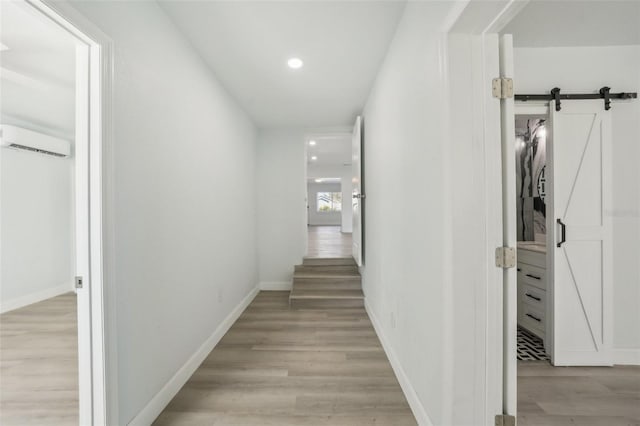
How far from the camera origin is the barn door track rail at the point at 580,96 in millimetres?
2238

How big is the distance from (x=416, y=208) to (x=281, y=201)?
121 inches

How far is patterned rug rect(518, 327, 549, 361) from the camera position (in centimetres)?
232

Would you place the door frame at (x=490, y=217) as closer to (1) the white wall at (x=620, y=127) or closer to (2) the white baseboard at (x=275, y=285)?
(1) the white wall at (x=620, y=127)

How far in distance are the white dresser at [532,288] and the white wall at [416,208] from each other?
1.44m

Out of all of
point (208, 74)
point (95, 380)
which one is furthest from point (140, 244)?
point (208, 74)

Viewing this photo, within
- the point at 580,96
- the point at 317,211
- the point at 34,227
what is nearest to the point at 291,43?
the point at 580,96

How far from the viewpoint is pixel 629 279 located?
89.4 inches

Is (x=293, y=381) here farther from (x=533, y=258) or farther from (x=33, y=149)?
(x=33, y=149)

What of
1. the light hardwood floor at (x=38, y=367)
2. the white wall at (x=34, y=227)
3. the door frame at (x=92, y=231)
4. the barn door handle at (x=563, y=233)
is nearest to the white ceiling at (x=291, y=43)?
the door frame at (x=92, y=231)

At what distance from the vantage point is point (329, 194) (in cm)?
1549

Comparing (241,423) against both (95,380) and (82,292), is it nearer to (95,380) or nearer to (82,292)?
(95,380)

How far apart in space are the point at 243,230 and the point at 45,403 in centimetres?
222

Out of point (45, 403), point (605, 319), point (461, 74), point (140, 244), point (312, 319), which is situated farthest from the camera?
point (312, 319)

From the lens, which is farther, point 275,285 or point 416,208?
point 275,285
